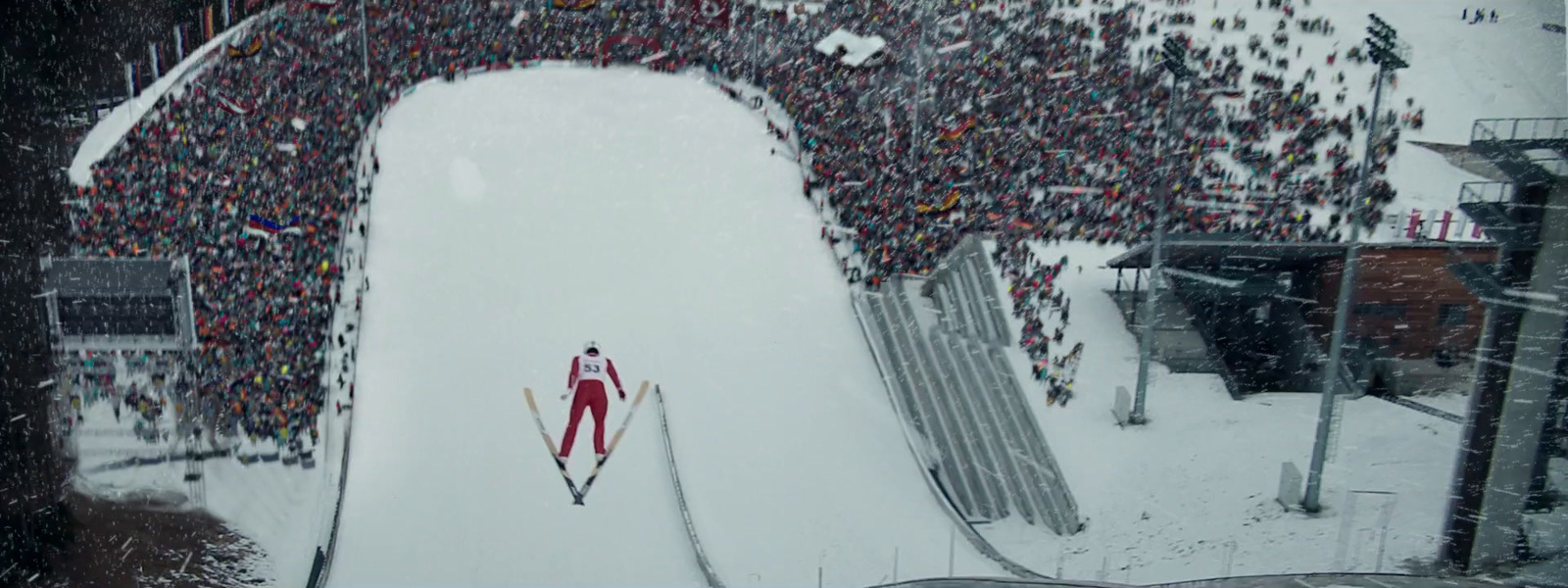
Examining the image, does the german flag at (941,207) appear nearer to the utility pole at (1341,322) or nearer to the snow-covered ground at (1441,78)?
the snow-covered ground at (1441,78)

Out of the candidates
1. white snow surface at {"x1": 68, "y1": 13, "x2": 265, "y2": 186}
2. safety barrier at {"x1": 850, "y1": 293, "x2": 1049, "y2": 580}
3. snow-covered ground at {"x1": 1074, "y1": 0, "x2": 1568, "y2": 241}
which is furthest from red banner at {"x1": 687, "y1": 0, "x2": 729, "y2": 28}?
safety barrier at {"x1": 850, "y1": 293, "x2": 1049, "y2": 580}

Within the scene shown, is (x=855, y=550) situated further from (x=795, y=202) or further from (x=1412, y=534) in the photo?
(x=795, y=202)

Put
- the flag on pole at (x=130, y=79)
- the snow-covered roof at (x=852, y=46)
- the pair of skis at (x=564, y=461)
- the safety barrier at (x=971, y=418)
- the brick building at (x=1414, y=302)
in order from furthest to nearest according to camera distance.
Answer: the snow-covered roof at (x=852, y=46) → the flag on pole at (x=130, y=79) → the brick building at (x=1414, y=302) → the safety barrier at (x=971, y=418) → the pair of skis at (x=564, y=461)

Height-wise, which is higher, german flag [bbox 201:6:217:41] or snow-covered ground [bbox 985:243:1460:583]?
german flag [bbox 201:6:217:41]

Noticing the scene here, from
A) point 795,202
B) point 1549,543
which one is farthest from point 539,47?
point 1549,543

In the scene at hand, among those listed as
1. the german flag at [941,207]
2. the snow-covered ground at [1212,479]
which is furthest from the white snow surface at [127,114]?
the snow-covered ground at [1212,479]

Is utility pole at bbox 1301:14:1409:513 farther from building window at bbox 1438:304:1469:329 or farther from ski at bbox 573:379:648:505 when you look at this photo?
ski at bbox 573:379:648:505

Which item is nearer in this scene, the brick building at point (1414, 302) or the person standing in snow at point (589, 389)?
the person standing in snow at point (589, 389)
